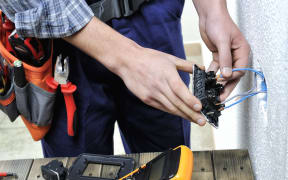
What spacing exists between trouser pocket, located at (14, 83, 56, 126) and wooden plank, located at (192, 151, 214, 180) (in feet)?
1.10

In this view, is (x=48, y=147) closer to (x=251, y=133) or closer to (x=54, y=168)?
(x=54, y=168)

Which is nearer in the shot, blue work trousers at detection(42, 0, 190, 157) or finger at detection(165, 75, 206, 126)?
finger at detection(165, 75, 206, 126)

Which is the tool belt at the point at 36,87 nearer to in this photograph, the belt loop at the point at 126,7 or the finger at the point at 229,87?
the belt loop at the point at 126,7

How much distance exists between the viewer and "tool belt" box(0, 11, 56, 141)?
796 millimetres

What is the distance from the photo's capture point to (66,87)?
801mm

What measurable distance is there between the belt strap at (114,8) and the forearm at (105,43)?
0.30 ft

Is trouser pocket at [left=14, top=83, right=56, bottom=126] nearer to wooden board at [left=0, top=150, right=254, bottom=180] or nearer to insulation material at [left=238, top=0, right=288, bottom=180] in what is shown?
wooden board at [left=0, top=150, right=254, bottom=180]

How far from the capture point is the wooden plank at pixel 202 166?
708 millimetres

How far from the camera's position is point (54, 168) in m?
0.74

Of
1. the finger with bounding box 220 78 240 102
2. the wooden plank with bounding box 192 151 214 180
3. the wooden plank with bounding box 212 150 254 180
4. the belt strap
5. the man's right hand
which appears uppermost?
the belt strap

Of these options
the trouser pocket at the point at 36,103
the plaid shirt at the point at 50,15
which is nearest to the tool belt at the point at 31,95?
the trouser pocket at the point at 36,103

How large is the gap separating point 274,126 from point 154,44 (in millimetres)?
361

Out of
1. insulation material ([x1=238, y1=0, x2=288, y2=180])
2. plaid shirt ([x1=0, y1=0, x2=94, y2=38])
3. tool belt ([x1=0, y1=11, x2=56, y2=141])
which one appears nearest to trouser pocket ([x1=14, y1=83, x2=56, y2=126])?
tool belt ([x1=0, y1=11, x2=56, y2=141])

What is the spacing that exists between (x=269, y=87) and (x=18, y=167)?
0.54 meters
